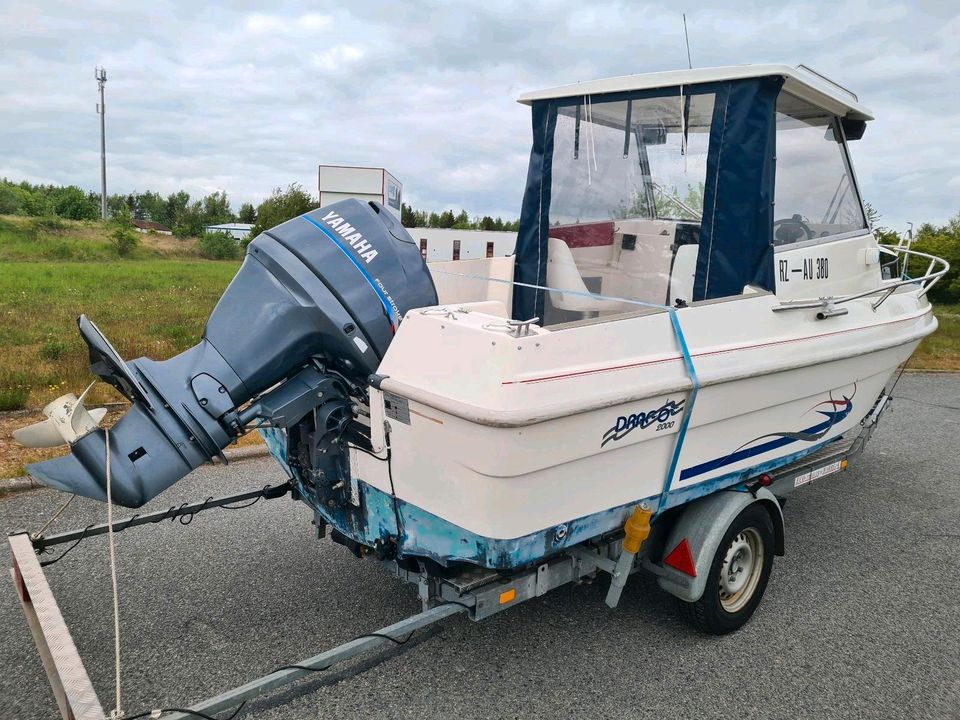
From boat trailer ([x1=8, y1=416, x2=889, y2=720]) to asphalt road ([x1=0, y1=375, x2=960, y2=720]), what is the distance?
0.28 m

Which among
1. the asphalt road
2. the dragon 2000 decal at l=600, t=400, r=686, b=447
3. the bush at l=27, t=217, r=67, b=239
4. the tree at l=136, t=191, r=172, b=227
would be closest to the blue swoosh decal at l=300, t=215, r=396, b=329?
the dragon 2000 decal at l=600, t=400, r=686, b=447

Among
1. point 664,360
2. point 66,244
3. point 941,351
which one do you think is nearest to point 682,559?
point 664,360

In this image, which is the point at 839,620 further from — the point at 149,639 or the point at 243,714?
the point at 149,639

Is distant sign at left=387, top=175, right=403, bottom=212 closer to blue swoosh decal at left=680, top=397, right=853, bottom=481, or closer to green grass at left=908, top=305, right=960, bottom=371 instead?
green grass at left=908, top=305, right=960, bottom=371

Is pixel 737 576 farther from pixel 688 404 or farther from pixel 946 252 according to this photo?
pixel 946 252

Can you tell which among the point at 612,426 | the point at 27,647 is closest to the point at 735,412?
the point at 612,426

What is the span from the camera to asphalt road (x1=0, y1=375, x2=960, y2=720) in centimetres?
285

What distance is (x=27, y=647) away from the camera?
3.00 m

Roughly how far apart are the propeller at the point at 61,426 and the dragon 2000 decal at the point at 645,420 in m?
1.85

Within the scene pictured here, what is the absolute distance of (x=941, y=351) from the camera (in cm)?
1202

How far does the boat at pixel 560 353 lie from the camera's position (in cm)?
248

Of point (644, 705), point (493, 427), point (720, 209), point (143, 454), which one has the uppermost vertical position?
point (720, 209)

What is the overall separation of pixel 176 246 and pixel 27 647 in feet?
142

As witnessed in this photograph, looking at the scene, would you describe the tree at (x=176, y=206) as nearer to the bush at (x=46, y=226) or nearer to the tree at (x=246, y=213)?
the tree at (x=246, y=213)
